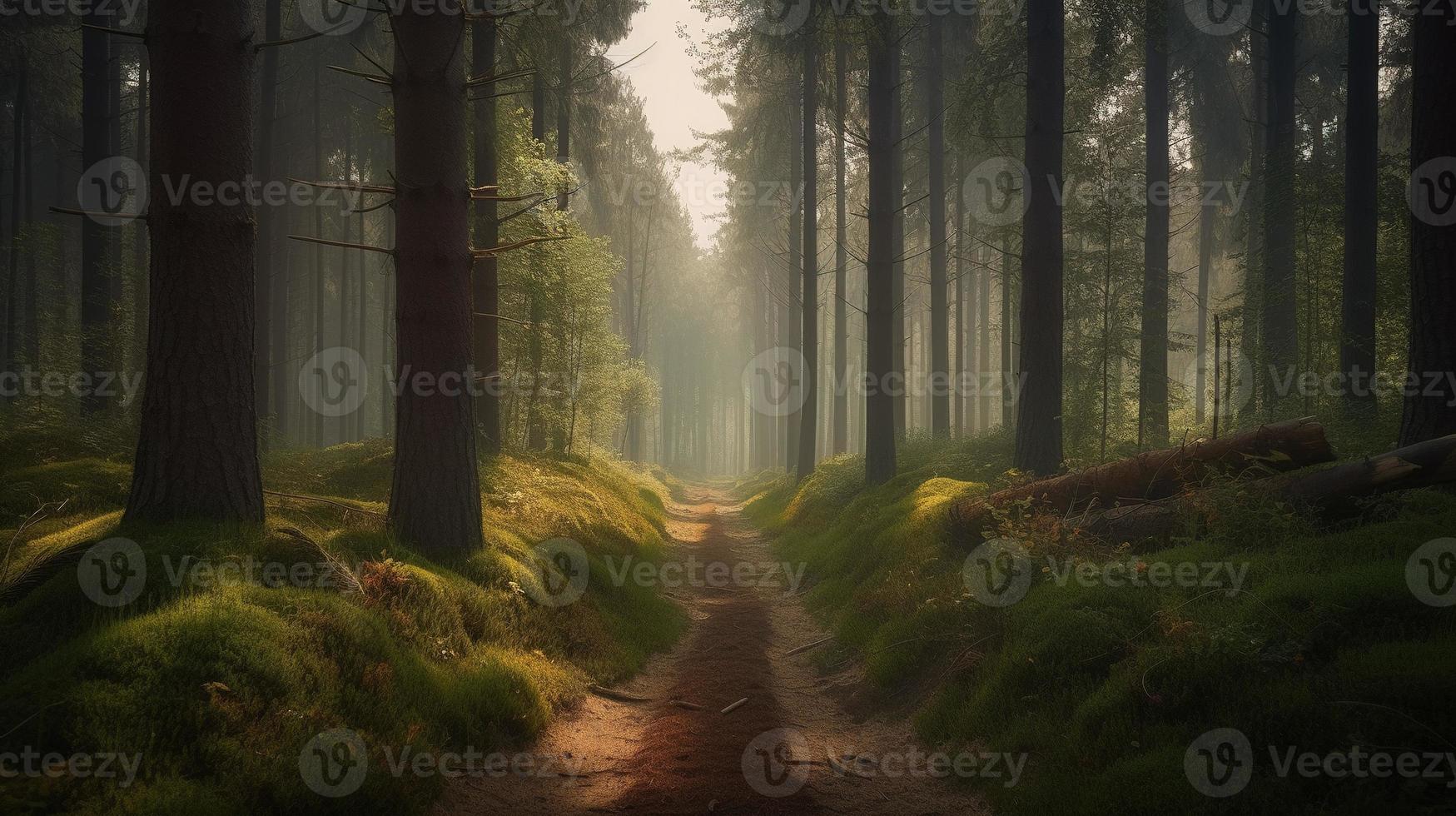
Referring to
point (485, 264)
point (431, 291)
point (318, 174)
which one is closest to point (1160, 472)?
point (431, 291)

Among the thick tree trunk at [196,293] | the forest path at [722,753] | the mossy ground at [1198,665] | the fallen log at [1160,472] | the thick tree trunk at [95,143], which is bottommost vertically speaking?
the forest path at [722,753]

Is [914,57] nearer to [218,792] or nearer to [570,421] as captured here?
[570,421]

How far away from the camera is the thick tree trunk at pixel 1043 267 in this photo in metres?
10.9

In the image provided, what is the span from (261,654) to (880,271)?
1358 cm

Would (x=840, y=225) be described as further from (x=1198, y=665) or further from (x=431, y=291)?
(x=1198, y=665)

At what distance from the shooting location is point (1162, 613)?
5.50m

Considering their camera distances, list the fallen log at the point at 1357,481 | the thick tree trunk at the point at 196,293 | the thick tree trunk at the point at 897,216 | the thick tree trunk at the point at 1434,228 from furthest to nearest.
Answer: the thick tree trunk at the point at 897,216
the thick tree trunk at the point at 1434,228
the fallen log at the point at 1357,481
the thick tree trunk at the point at 196,293

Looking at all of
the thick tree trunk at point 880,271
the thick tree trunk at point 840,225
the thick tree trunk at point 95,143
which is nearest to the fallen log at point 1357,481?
the thick tree trunk at point 880,271

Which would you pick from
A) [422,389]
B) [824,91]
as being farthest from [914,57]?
[422,389]

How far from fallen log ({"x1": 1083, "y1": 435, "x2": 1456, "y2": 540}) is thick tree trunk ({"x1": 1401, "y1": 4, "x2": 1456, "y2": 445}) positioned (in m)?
1.50

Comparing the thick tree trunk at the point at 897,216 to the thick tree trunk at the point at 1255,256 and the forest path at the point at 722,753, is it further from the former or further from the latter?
the forest path at the point at 722,753

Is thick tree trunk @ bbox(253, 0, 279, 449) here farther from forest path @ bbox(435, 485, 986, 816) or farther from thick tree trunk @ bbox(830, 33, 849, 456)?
thick tree trunk @ bbox(830, 33, 849, 456)

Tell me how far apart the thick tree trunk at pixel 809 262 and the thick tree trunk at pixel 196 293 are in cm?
1756

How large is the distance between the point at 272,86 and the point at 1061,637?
22.4 metres
